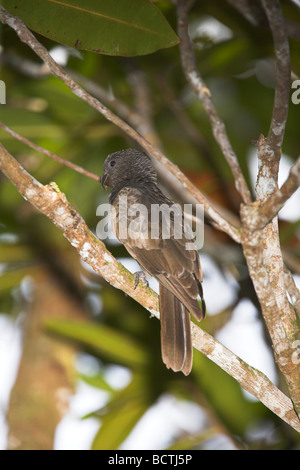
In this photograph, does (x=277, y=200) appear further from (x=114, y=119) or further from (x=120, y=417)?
(x=120, y=417)

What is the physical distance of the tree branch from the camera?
222 cm

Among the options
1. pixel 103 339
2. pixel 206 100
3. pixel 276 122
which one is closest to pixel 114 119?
pixel 206 100

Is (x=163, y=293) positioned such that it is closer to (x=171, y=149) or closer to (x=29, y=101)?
(x=171, y=149)

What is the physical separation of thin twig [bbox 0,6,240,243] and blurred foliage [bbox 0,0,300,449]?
1.30 m

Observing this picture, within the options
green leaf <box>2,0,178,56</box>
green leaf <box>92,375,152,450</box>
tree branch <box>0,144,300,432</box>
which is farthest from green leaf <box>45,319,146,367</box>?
green leaf <box>2,0,178,56</box>

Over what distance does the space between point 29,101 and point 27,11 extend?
244 cm

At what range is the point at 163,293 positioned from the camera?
2.98 meters

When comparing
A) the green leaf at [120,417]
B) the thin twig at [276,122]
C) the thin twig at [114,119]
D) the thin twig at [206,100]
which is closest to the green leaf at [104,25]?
the thin twig at [114,119]

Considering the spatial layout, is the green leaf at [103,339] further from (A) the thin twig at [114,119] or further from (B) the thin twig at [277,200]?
(B) the thin twig at [277,200]

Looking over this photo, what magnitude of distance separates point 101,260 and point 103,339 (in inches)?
68.7

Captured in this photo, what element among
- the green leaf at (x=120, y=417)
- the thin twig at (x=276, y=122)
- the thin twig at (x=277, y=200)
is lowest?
the green leaf at (x=120, y=417)

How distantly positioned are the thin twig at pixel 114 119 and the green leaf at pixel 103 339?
5.91ft

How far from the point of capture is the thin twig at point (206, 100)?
219 cm

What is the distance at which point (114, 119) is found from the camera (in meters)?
2.44
